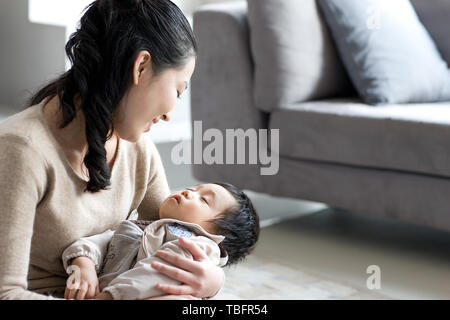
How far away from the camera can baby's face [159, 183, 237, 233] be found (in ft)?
4.52

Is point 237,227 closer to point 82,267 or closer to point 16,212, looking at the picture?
point 82,267

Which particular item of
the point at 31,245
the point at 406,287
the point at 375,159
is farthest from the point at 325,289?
the point at 31,245

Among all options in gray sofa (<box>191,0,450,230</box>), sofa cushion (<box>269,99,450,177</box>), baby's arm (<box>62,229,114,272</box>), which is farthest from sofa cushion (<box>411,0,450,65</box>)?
baby's arm (<box>62,229,114,272</box>)

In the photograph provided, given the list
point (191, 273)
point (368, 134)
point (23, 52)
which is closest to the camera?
point (191, 273)

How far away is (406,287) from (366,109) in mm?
652

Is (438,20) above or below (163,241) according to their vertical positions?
above

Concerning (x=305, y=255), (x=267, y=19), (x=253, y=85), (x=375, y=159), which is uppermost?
(x=267, y=19)

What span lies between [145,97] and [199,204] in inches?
12.8

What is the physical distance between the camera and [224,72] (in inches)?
110

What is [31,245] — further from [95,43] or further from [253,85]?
[253,85]

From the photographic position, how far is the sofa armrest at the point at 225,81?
2746mm

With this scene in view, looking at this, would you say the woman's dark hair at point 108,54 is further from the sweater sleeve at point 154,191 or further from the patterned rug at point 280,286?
the patterned rug at point 280,286

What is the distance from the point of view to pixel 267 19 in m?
Result: 2.66

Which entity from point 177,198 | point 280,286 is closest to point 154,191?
point 177,198
